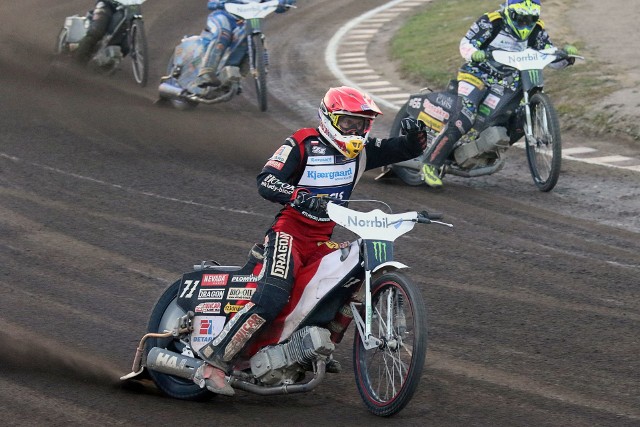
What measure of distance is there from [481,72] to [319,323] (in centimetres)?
668

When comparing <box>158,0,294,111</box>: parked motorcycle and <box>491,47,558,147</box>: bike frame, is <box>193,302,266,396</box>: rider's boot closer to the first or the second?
<box>491,47,558,147</box>: bike frame

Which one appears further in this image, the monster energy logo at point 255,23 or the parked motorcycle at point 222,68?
the parked motorcycle at point 222,68

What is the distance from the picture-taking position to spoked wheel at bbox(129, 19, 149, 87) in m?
18.3

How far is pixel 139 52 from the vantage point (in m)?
18.5

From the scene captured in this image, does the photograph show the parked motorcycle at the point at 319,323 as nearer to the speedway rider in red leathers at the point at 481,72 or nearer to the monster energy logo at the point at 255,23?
the speedway rider in red leathers at the point at 481,72

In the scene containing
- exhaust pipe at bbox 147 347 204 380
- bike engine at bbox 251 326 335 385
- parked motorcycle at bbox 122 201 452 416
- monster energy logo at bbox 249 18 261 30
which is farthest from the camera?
monster energy logo at bbox 249 18 261 30

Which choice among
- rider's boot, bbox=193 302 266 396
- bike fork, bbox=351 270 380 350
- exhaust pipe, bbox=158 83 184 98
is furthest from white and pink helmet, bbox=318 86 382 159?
exhaust pipe, bbox=158 83 184 98

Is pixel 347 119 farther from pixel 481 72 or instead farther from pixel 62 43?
pixel 62 43

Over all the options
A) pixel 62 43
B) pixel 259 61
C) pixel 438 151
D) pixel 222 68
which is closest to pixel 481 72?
pixel 438 151

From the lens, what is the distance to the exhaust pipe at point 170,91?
17.0 meters

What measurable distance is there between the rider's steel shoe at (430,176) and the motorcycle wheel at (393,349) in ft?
19.9

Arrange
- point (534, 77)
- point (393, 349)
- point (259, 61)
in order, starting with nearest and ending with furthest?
point (393, 349)
point (534, 77)
point (259, 61)

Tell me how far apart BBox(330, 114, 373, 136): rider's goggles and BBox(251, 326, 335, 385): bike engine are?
4.07 feet

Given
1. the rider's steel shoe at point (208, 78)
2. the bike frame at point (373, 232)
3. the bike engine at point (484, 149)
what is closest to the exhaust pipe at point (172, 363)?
the bike frame at point (373, 232)
